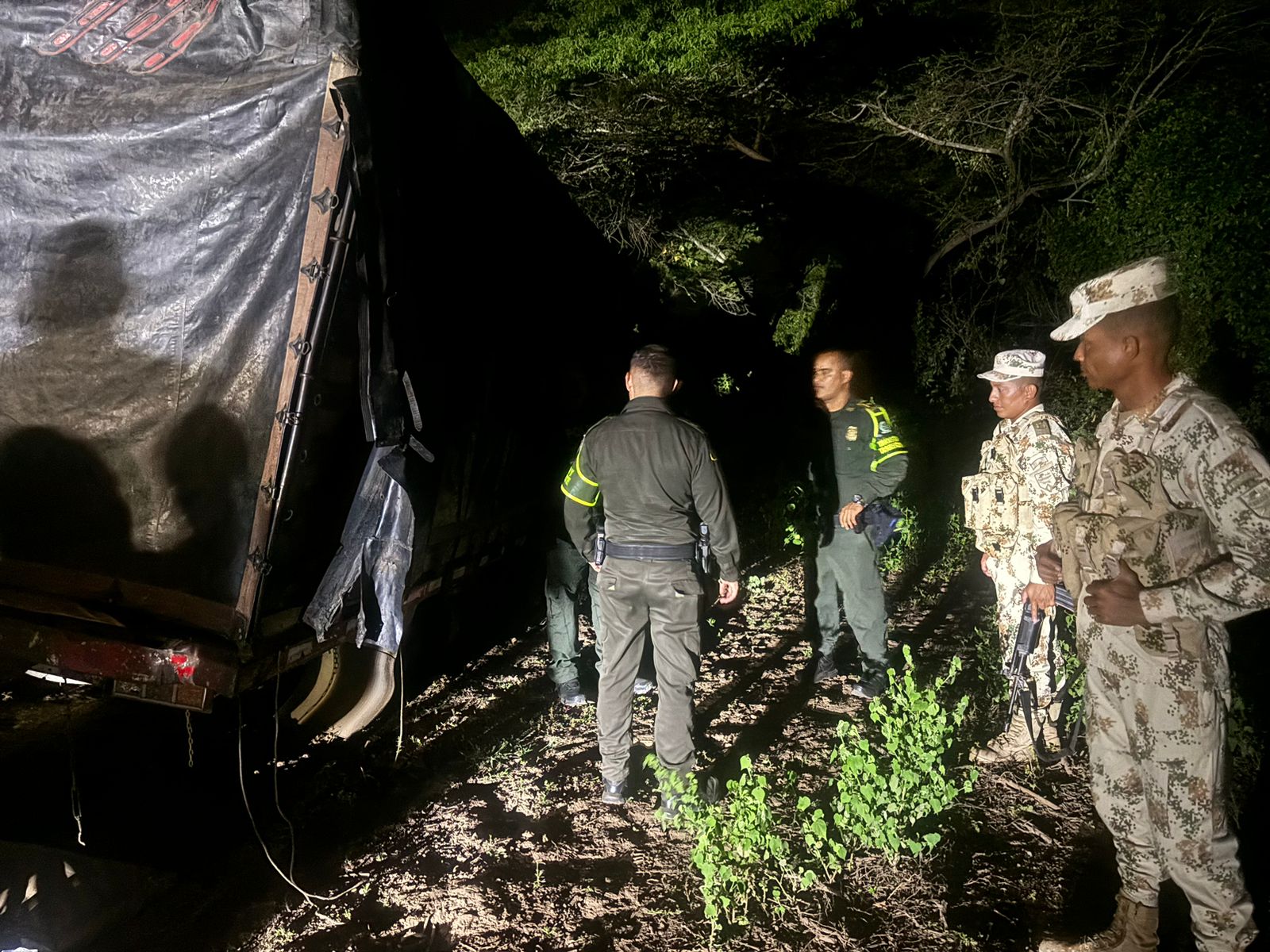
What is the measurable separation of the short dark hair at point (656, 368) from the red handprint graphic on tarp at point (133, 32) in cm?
206

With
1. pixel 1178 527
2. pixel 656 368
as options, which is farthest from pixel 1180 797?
pixel 656 368

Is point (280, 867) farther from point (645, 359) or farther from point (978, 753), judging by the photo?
point (978, 753)

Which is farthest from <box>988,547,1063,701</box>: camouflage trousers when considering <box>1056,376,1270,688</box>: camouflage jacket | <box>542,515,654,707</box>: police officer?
<box>542,515,654,707</box>: police officer

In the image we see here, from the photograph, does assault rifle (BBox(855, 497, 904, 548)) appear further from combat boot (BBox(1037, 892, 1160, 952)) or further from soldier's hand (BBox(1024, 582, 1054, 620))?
combat boot (BBox(1037, 892, 1160, 952))

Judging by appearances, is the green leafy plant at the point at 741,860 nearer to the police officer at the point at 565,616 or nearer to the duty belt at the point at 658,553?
the duty belt at the point at 658,553

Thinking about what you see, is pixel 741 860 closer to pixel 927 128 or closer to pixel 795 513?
pixel 795 513

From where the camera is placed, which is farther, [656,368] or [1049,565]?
[656,368]

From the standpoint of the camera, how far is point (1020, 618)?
3.54 metres

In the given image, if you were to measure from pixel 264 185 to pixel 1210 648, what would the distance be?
→ 3512 mm

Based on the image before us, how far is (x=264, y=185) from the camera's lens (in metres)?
2.63

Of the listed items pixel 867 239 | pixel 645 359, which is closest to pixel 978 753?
pixel 645 359

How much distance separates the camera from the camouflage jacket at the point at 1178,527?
1.91 metres

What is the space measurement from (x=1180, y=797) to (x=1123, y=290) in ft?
5.05

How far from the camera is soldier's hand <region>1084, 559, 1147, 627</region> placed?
2.10 metres
